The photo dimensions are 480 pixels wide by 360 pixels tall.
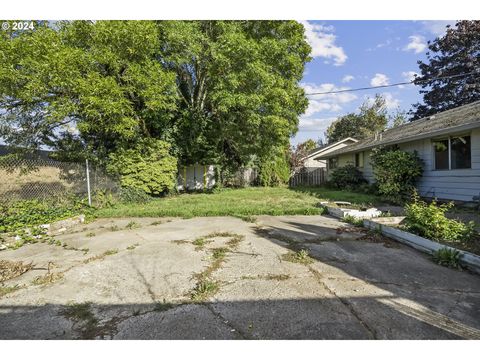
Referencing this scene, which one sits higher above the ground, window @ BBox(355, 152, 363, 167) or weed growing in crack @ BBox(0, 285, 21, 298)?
window @ BBox(355, 152, 363, 167)

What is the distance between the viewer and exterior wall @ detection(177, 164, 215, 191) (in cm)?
1616

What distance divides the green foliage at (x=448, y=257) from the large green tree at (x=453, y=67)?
72.6 feet

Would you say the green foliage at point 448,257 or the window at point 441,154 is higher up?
the window at point 441,154

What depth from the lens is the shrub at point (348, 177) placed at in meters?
14.4

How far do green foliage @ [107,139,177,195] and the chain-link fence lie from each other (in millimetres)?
670

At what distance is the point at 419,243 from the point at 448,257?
2.25ft

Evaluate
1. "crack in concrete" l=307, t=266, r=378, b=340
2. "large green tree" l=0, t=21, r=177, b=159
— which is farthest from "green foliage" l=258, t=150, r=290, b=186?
"crack in concrete" l=307, t=266, r=378, b=340

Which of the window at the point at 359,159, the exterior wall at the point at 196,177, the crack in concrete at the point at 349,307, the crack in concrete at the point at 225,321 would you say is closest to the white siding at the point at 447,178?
the window at the point at 359,159

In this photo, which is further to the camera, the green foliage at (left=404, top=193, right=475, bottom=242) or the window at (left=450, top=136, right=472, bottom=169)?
the window at (left=450, top=136, right=472, bottom=169)

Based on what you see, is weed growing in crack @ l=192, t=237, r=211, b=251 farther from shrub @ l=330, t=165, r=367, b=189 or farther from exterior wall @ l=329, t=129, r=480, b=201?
shrub @ l=330, t=165, r=367, b=189

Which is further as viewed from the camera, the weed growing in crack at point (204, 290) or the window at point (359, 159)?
the window at point (359, 159)

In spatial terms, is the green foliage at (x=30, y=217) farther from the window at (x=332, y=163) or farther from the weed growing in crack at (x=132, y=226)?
the window at (x=332, y=163)
